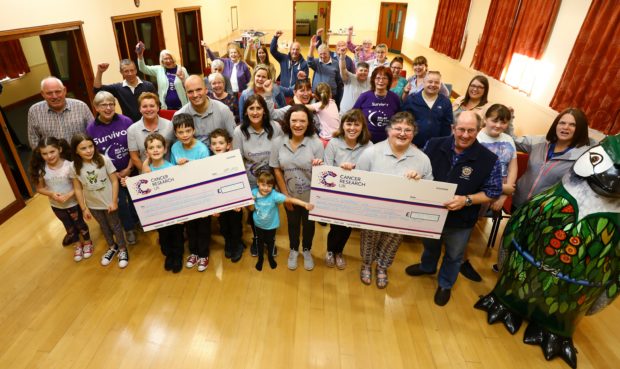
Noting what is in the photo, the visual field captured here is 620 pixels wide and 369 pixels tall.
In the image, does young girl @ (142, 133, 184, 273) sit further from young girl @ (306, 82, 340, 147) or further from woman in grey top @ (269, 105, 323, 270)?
young girl @ (306, 82, 340, 147)

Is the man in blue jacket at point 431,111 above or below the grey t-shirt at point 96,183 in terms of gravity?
above

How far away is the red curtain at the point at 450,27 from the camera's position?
7.99 meters

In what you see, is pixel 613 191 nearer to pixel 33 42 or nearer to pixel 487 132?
pixel 487 132

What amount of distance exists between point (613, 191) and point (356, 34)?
576 inches

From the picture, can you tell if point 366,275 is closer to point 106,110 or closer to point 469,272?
point 469,272

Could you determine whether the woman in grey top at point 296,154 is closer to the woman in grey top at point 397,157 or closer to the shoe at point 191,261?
the woman in grey top at point 397,157

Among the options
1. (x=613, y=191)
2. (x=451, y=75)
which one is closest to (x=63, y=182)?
(x=613, y=191)

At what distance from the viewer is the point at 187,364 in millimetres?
2146

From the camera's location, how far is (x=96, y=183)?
8.59 ft

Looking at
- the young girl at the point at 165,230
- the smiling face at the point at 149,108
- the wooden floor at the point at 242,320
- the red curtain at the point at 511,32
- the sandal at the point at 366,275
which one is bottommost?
the wooden floor at the point at 242,320

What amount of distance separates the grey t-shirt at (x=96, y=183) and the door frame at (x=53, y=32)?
1648 mm

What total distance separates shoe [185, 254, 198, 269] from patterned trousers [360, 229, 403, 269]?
4.97 ft

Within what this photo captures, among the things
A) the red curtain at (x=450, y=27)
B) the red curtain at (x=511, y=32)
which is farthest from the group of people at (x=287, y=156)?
the red curtain at (x=450, y=27)

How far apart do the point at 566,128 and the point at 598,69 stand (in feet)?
8.20
